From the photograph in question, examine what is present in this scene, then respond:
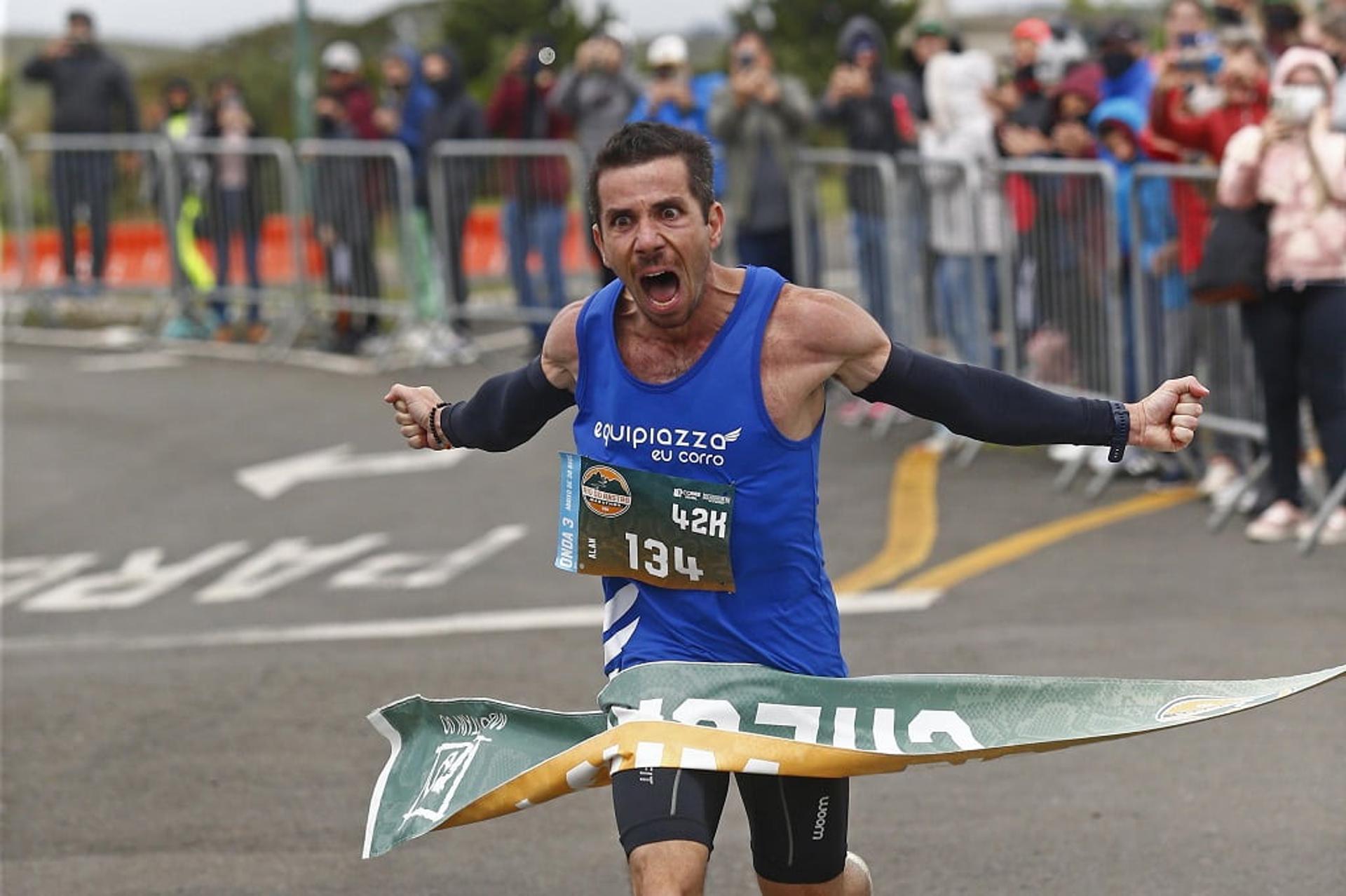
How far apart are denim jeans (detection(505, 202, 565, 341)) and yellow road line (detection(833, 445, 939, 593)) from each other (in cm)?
395

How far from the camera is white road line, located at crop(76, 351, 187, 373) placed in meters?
18.0

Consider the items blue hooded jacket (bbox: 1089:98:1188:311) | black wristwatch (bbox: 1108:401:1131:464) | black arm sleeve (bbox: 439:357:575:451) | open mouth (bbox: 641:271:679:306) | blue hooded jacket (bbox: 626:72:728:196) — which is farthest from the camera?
blue hooded jacket (bbox: 626:72:728:196)

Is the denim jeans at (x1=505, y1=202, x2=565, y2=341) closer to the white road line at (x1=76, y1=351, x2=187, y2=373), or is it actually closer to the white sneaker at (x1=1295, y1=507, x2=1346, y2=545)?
the white road line at (x1=76, y1=351, x2=187, y2=373)

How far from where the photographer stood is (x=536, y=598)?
10055 mm

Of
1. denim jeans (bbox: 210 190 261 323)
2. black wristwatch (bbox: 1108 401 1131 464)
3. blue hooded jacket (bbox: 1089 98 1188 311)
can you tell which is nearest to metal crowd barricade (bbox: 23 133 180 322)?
denim jeans (bbox: 210 190 261 323)

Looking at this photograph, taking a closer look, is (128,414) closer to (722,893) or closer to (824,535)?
(824,535)

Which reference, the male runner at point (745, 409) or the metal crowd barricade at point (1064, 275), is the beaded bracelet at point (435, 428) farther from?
the metal crowd barricade at point (1064, 275)

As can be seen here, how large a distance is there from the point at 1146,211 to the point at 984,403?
6.82 meters

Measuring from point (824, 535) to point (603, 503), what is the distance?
641 centimetres

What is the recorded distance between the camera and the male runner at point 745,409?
4.45 metres

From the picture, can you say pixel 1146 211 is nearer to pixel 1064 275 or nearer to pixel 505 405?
pixel 1064 275

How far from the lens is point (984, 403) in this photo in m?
4.62

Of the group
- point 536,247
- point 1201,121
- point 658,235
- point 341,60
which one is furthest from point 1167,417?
point 341,60

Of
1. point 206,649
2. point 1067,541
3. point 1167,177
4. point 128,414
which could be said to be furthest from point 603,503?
point 128,414
